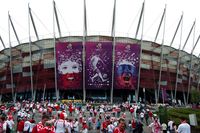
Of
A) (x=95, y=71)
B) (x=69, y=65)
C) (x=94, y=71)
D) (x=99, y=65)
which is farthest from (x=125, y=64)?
(x=69, y=65)

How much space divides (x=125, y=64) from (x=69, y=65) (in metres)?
14.0

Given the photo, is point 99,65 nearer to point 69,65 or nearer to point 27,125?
point 69,65

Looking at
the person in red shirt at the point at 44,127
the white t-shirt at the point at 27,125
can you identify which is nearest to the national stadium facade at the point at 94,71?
the white t-shirt at the point at 27,125

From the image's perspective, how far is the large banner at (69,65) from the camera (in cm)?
9588

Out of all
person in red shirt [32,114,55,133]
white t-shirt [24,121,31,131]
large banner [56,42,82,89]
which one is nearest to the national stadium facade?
large banner [56,42,82,89]

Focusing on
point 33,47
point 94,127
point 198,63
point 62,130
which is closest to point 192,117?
point 62,130

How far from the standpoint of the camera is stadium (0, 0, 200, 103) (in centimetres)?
9556

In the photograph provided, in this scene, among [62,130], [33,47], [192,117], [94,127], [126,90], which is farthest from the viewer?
[33,47]

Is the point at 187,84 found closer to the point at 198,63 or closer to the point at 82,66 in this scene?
the point at 198,63

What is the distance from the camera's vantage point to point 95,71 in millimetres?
95188

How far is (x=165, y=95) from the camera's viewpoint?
10325 centimetres

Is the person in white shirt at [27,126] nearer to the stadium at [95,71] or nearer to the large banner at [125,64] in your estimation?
the stadium at [95,71]

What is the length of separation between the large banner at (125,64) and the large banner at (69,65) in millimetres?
9329

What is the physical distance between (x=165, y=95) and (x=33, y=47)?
40173mm
